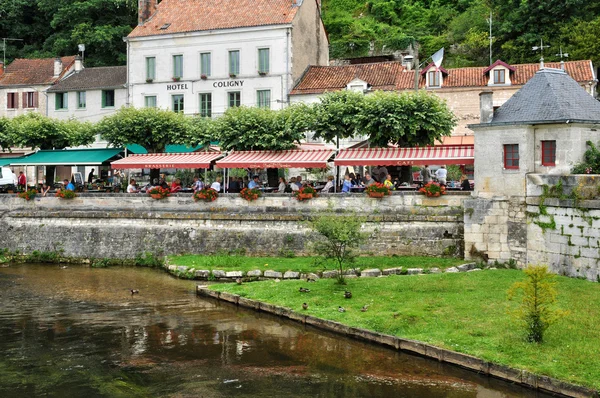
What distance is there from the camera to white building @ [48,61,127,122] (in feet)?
164

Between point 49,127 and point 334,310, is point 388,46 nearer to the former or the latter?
point 49,127

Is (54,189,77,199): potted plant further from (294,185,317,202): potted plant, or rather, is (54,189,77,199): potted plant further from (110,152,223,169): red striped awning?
(294,185,317,202): potted plant

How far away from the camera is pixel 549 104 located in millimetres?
22969

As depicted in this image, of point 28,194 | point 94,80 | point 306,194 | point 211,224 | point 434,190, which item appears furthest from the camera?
point 94,80

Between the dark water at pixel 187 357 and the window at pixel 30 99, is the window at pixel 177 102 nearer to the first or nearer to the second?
the window at pixel 30 99

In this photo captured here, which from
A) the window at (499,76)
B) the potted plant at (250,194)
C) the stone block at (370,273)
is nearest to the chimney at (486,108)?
the stone block at (370,273)

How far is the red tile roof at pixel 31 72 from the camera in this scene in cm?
5397

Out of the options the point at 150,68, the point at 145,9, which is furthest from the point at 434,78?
the point at 145,9

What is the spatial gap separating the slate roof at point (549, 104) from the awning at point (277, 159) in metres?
8.45

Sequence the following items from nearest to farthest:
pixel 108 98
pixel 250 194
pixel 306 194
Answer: pixel 306 194 → pixel 250 194 → pixel 108 98

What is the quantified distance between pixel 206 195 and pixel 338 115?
7239mm

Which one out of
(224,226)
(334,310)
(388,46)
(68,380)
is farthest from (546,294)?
(388,46)

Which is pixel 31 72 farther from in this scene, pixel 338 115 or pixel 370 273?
pixel 370 273

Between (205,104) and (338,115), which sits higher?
(205,104)
